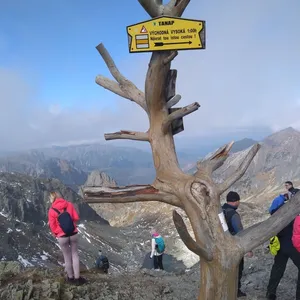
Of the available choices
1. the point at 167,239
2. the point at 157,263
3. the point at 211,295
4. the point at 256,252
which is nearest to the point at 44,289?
the point at 211,295

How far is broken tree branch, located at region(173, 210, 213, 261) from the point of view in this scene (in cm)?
432

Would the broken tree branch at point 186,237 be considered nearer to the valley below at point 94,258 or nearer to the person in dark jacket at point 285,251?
the valley below at point 94,258

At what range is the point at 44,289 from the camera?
1097 centimetres

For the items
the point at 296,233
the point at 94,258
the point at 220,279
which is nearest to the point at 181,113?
the point at 220,279

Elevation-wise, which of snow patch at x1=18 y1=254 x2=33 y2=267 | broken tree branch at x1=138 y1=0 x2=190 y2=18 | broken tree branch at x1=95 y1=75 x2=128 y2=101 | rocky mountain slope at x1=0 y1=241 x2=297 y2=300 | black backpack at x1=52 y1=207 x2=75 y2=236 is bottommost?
snow patch at x1=18 y1=254 x2=33 y2=267

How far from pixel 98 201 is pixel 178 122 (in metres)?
1.98

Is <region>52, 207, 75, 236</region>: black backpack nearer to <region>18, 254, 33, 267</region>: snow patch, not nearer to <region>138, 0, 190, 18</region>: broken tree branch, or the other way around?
<region>138, 0, 190, 18</region>: broken tree branch

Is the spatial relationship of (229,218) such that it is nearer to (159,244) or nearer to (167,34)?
(167,34)

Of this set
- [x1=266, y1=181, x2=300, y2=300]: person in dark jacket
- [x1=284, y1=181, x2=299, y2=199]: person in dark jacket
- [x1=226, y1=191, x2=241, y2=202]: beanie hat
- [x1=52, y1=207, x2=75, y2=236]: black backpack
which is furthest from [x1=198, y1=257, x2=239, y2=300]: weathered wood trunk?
[x1=52, y1=207, x2=75, y2=236]: black backpack

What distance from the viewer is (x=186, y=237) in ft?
14.6

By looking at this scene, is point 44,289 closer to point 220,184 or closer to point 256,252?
point 220,184

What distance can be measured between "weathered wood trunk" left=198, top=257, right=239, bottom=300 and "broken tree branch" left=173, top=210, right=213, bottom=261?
0.66 ft

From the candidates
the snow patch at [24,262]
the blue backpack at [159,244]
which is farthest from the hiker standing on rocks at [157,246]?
the snow patch at [24,262]

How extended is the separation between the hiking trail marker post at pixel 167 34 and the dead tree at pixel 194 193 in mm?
158
